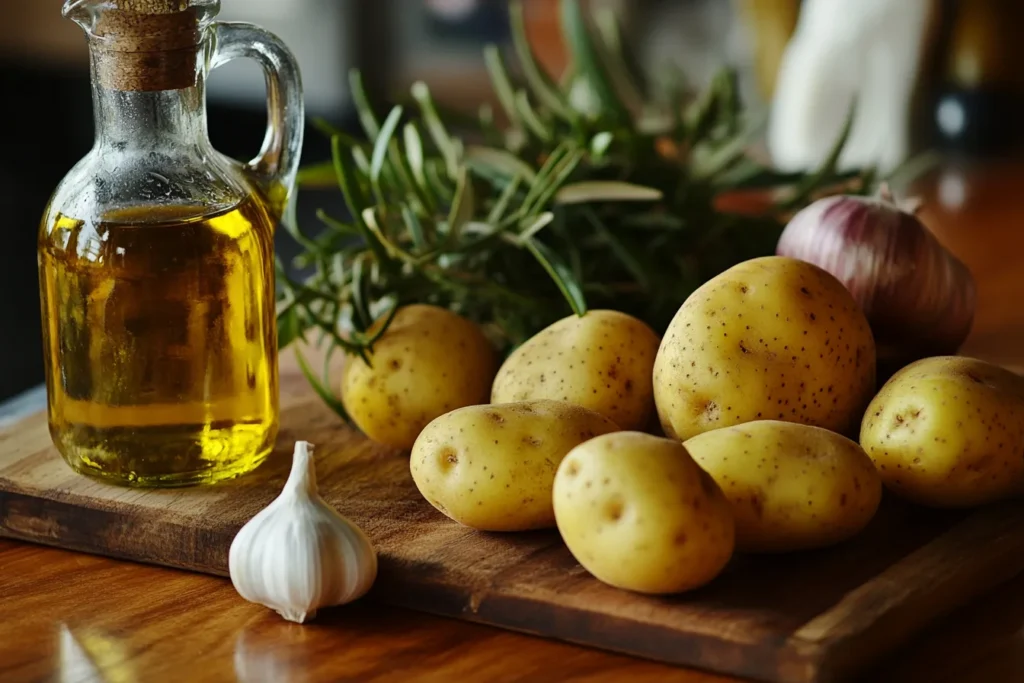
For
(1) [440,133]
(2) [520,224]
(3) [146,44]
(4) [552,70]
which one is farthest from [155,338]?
(4) [552,70]

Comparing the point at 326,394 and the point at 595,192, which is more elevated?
the point at 595,192

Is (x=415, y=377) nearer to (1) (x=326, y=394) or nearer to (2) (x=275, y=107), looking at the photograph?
(1) (x=326, y=394)

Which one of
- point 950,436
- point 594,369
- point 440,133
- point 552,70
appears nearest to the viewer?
point 950,436

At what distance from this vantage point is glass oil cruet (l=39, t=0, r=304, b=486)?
80 centimetres

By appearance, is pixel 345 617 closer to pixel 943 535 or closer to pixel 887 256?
pixel 943 535

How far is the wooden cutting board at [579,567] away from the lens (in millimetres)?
621

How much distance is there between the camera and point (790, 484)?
69 centimetres

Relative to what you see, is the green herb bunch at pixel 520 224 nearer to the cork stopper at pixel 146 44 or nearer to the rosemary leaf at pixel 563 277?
the rosemary leaf at pixel 563 277

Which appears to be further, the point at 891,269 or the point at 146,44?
the point at 891,269

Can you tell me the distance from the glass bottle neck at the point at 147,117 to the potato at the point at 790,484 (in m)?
0.39

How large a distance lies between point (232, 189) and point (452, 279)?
0.20m

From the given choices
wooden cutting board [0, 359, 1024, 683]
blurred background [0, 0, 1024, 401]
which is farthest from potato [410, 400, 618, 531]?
blurred background [0, 0, 1024, 401]

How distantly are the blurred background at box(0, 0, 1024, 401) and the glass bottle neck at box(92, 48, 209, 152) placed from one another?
2.82 feet

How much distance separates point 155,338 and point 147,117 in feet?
0.46
